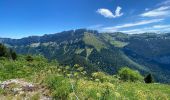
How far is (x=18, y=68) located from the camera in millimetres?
26062

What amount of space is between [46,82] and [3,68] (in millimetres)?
9241

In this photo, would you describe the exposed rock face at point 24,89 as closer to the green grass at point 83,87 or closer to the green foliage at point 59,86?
the green grass at point 83,87

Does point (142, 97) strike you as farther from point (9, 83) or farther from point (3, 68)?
point (3, 68)

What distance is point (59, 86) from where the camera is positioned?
1574 cm

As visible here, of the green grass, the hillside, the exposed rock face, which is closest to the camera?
the green grass

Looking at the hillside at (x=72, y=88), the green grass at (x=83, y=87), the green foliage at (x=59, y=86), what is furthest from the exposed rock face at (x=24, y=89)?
the green foliage at (x=59, y=86)

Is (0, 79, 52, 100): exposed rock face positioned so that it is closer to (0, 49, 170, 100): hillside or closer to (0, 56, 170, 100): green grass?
(0, 49, 170, 100): hillside

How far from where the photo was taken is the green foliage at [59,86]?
14.3m

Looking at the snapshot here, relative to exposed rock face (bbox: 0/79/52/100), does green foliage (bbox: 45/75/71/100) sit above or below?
above

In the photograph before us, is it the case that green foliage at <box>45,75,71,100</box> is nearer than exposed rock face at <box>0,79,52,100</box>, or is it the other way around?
green foliage at <box>45,75,71,100</box>

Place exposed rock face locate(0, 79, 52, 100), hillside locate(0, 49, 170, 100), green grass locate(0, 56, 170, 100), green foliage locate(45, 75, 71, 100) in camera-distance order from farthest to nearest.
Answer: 1. exposed rock face locate(0, 79, 52, 100)
2. green foliage locate(45, 75, 71, 100)
3. hillside locate(0, 49, 170, 100)
4. green grass locate(0, 56, 170, 100)

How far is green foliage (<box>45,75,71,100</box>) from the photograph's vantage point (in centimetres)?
1428

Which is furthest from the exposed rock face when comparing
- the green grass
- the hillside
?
the green grass

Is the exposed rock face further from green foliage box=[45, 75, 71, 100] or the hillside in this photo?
green foliage box=[45, 75, 71, 100]
